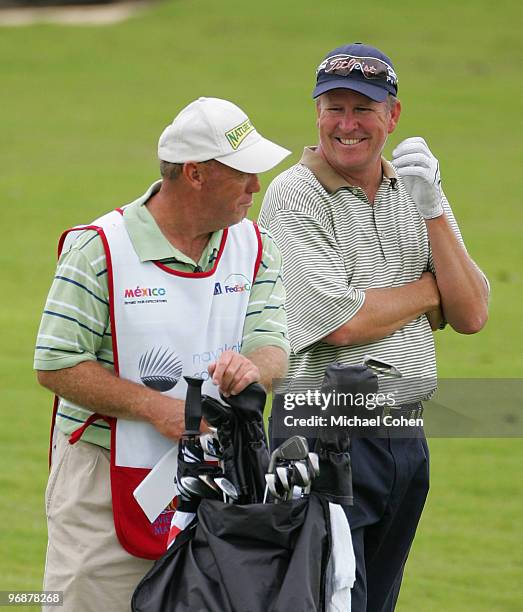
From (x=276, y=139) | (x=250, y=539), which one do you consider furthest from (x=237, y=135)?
(x=276, y=139)

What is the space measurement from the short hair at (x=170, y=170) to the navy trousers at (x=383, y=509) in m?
0.96

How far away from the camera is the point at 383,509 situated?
430 centimetres

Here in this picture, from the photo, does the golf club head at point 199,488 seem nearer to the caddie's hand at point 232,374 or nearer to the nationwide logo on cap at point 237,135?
the caddie's hand at point 232,374

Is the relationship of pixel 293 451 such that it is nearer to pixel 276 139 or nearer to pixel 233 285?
pixel 233 285

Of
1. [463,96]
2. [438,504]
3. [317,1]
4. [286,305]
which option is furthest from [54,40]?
[286,305]

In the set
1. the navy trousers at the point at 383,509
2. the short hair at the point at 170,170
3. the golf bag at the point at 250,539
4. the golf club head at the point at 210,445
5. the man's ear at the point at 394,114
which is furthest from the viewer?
the man's ear at the point at 394,114

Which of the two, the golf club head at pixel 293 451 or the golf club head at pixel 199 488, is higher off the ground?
the golf club head at pixel 293 451

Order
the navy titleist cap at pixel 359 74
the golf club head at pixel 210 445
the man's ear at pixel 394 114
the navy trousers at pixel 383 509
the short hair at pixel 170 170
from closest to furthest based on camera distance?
the golf club head at pixel 210 445, the short hair at pixel 170 170, the navy trousers at pixel 383 509, the navy titleist cap at pixel 359 74, the man's ear at pixel 394 114

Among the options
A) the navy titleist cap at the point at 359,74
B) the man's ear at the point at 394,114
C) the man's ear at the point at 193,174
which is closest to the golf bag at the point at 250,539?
the man's ear at the point at 193,174

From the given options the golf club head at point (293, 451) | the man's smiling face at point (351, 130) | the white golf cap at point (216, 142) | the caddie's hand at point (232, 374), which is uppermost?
the white golf cap at point (216, 142)

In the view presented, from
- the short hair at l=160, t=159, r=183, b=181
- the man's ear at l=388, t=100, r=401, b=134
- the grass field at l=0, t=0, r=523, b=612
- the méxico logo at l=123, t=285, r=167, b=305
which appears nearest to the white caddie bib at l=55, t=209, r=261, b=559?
the méxico logo at l=123, t=285, r=167, b=305

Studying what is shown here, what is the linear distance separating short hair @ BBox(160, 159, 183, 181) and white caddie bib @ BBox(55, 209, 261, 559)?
0.57 ft

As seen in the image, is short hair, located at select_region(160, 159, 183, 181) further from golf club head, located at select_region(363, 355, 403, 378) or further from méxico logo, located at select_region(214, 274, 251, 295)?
golf club head, located at select_region(363, 355, 403, 378)

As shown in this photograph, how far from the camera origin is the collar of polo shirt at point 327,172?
4.41 meters
